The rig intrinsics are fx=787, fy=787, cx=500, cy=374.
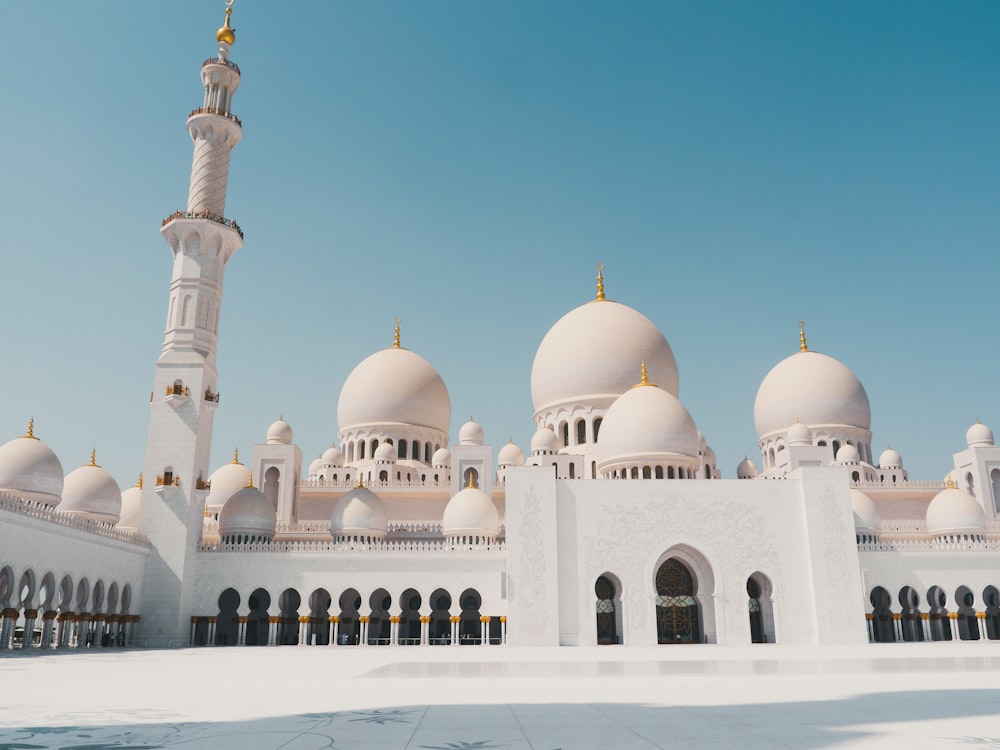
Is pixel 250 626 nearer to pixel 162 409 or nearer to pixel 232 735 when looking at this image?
pixel 162 409

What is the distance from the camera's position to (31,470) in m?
23.2

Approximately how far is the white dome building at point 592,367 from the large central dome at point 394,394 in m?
4.77

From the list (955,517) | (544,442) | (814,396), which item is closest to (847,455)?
(814,396)

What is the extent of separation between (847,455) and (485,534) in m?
16.4

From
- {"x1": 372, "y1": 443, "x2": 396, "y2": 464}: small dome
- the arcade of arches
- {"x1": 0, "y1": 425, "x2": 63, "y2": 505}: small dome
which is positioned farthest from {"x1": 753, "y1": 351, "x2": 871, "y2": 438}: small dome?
{"x1": 0, "y1": 425, "x2": 63, "y2": 505}: small dome

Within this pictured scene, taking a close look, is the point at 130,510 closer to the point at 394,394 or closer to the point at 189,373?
the point at 189,373

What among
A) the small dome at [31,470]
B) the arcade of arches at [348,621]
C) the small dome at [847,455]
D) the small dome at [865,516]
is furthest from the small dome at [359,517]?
the small dome at [847,455]

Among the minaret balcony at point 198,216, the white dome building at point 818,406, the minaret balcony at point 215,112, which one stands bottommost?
the white dome building at point 818,406

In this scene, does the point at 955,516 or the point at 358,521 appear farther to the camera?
the point at 955,516

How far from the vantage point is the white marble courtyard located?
15.7 ft

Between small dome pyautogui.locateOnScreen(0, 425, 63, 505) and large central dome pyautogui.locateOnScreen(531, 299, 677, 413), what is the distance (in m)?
17.8

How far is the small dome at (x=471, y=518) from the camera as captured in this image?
26094 millimetres

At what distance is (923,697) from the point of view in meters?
7.08

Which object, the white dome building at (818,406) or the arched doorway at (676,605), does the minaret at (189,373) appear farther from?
the white dome building at (818,406)
